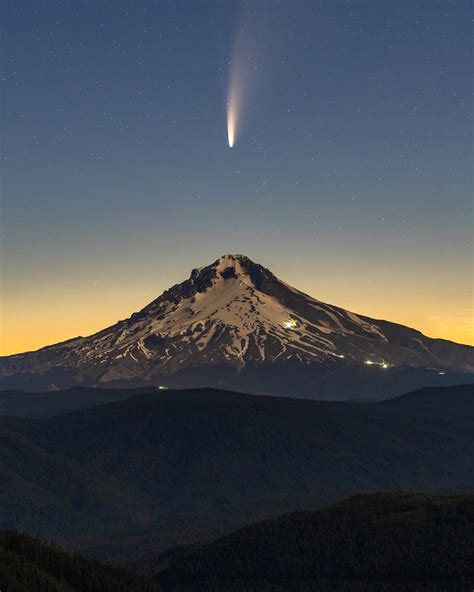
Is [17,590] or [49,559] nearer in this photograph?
[17,590]

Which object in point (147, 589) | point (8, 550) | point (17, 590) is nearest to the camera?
point (17, 590)

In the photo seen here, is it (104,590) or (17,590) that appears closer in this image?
(17,590)

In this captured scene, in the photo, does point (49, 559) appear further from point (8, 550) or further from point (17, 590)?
point (17, 590)

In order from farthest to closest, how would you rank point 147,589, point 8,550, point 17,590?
point 147,589, point 8,550, point 17,590

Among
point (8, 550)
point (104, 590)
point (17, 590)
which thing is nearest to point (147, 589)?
point (104, 590)

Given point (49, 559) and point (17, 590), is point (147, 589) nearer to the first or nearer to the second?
point (49, 559)

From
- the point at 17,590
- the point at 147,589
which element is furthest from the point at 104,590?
the point at 17,590

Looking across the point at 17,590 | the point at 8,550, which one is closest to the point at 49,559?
the point at 8,550

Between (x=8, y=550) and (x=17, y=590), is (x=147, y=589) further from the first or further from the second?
(x=17, y=590)

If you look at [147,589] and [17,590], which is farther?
[147,589]
